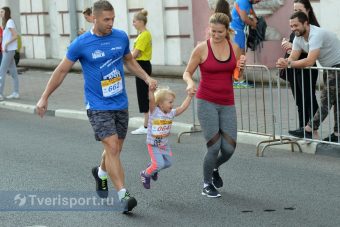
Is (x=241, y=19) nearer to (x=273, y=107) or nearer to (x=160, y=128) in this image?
(x=273, y=107)

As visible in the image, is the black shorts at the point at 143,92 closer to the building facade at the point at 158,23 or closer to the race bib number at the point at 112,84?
the building facade at the point at 158,23

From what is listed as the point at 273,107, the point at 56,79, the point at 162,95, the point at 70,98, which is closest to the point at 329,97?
the point at 273,107

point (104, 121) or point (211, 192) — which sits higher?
point (104, 121)

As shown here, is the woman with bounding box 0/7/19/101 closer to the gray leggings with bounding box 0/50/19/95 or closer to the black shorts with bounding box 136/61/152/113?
the gray leggings with bounding box 0/50/19/95

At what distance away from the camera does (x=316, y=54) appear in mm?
10242

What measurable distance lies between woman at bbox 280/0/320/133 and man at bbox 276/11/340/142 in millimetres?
176

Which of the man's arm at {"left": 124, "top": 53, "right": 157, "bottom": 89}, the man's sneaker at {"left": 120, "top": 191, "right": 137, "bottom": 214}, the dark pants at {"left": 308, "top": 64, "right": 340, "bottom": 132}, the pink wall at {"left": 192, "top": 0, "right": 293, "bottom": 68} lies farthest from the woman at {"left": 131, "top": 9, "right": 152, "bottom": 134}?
the pink wall at {"left": 192, "top": 0, "right": 293, "bottom": 68}

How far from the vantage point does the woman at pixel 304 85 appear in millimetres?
10625

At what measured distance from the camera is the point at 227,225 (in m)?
7.30

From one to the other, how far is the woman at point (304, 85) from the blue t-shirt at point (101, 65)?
3.30 meters

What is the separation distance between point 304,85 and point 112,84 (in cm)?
348

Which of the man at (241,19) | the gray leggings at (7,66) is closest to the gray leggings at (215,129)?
the man at (241,19)

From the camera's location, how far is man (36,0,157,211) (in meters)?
7.84

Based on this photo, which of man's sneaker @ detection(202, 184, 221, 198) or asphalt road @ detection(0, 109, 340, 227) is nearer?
asphalt road @ detection(0, 109, 340, 227)
